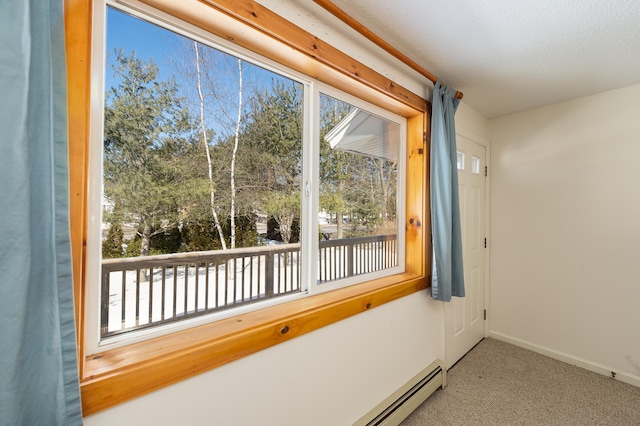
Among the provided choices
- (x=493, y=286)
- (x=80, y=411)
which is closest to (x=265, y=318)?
(x=80, y=411)

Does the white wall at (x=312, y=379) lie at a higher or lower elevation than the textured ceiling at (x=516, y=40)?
lower

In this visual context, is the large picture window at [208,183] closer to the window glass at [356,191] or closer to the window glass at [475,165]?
the window glass at [356,191]

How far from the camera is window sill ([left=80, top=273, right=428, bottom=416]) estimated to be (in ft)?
2.65

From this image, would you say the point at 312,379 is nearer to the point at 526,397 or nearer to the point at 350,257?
the point at 350,257

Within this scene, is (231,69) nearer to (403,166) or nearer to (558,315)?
(403,166)

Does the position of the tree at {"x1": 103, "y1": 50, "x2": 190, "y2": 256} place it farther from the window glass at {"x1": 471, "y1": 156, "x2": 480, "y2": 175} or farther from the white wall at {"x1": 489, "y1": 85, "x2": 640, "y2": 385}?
the white wall at {"x1": 489, "y1": 85, "x2": 640, "y2": 385}

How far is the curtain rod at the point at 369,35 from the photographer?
1.23 meters

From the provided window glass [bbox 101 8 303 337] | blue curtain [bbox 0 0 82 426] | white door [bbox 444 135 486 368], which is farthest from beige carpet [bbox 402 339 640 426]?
blue curtain [bbox 0 0 82 426]

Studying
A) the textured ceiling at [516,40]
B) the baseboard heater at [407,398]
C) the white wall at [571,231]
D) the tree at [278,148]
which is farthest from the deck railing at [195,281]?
the white wall at [571,231]

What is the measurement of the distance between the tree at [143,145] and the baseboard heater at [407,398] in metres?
1.51

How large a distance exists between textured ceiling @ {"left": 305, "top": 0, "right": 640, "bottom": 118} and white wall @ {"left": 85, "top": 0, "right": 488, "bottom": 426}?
163 millimetres

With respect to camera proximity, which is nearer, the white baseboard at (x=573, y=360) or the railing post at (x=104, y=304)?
the railing post at (x=104, y=304)

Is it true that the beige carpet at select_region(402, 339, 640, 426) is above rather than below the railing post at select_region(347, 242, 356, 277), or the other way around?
below

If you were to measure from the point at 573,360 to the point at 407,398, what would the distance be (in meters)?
1.74
